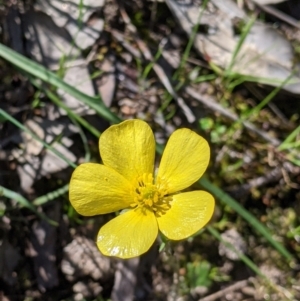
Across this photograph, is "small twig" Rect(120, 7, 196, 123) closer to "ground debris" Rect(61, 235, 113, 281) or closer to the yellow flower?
the yellow flower

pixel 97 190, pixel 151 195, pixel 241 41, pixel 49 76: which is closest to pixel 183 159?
pixel 151 195

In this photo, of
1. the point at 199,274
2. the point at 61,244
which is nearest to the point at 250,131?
the point at 199,274

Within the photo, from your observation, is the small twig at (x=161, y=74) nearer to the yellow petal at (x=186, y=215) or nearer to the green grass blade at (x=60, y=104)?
the green grass blade at (x=60, y=104)

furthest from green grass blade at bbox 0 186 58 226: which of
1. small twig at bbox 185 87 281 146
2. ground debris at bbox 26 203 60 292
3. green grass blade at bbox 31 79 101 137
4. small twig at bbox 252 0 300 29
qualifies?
small twig at bbox 252 0 300 29

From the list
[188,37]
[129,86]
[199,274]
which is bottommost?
[199,274]

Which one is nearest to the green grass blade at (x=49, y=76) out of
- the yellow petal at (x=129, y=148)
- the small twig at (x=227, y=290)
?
the yellow petal at (x=129, y=148)

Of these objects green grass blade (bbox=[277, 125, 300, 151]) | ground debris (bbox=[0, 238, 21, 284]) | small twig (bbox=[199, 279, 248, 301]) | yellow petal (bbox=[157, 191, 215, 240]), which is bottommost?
small twig (bbox=[199, 279, 248, 301])

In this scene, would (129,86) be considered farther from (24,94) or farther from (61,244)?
(61,244)
